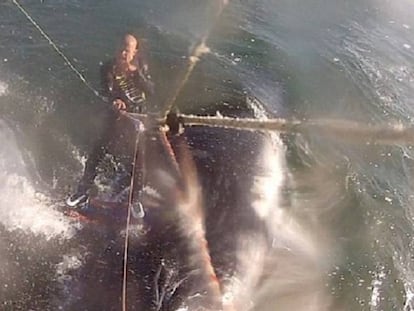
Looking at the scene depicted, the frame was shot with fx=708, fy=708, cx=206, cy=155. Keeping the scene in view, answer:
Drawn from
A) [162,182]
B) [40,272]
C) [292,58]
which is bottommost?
[40,272]

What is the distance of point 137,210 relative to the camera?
526cm

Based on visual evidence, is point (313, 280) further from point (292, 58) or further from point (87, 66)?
point (87, 66)

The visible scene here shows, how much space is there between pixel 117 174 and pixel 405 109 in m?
2.85

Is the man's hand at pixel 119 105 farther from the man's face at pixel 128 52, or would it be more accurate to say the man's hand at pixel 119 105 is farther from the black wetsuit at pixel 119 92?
the man's face at pixel 128 52

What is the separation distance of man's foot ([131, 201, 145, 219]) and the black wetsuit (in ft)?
1.85

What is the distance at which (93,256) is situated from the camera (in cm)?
512

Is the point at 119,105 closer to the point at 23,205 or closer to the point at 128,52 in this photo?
the point at 128,52

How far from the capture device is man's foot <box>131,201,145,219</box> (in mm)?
5242

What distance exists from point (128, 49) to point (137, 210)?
6.07 ft

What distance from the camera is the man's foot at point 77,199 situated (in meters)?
5.40

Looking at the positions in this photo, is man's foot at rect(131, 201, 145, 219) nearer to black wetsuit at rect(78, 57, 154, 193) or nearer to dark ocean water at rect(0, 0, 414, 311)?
dark ocean water at rect(0, 0, 414, 311)

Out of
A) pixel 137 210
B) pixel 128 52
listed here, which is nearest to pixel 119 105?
pixel 128 52

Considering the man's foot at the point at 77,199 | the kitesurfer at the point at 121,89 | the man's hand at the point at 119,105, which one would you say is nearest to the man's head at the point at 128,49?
the kitesurfer at the point at 121,89

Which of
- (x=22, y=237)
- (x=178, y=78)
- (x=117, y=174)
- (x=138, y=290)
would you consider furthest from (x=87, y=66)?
(x=138, y=290)
